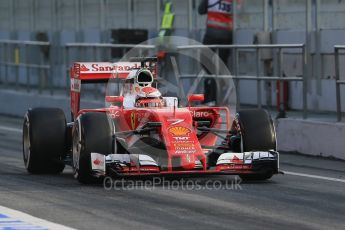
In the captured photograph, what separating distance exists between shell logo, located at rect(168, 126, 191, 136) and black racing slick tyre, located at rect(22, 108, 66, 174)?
2.00 meters

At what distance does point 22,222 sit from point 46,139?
447 cm

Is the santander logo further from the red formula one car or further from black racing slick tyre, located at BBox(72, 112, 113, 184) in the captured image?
black racing slick tyre, located at BBox(72, 112, 113, 184)

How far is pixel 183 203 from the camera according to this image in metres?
12.2

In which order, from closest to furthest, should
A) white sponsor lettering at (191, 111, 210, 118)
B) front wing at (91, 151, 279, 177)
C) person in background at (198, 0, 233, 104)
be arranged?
front wing at (91, 151, 279, 177)
white sponsor lettering at (191, 111, 210, 118)
person in background at (198, 0, 233, 104)

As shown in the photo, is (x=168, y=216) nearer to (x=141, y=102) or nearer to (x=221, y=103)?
(x=141, y=102)

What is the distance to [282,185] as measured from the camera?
558 inches

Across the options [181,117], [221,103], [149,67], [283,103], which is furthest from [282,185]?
[221,103]

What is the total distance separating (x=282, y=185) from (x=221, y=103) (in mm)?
8269

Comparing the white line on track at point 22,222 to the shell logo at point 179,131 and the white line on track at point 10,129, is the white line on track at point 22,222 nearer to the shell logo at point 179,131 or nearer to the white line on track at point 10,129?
the shell logo at point 179,131

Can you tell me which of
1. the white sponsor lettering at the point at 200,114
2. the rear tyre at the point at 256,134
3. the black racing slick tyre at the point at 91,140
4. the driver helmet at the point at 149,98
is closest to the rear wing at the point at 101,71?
the driver helmet at the point at 149,98

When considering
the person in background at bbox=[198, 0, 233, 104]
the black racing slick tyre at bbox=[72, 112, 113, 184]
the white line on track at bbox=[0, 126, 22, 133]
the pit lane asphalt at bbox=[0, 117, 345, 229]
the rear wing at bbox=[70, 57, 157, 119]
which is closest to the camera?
the pit lane asphalt at bbox=[0, 117, 345, 229]

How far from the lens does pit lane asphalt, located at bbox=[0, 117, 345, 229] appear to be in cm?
1088

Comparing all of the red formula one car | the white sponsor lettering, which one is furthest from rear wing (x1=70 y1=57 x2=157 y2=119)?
the white sponsor lettering

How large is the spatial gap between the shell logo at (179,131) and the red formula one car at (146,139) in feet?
0.04
